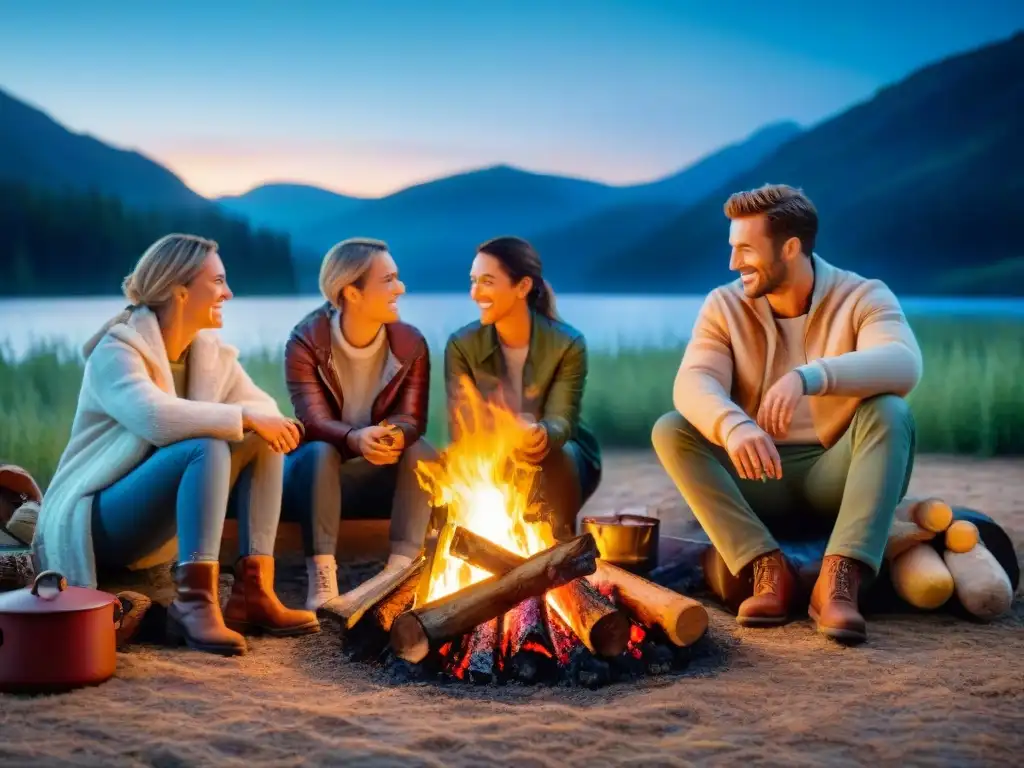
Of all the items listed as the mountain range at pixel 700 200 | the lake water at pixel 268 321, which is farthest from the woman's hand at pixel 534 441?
the mountain range at pixel 700 200

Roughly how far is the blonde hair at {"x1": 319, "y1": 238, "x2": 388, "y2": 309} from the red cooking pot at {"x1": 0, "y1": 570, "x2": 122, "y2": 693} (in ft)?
5.55

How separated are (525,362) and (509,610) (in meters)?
1.49

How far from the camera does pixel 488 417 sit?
4656 millimetres

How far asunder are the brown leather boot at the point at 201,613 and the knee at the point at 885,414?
212cm

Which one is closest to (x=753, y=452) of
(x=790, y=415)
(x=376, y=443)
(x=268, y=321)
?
(x=790, y=415)

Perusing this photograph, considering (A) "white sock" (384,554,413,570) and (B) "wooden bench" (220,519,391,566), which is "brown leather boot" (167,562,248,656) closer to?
(A) "white sock" (384,554,413,570)

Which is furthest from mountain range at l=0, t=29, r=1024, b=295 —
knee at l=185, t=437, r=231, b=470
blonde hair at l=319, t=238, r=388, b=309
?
knee at l=185, t=437, r=231, b=470

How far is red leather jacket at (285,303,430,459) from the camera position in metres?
4.42

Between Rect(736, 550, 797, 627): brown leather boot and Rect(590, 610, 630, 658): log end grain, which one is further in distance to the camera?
Rect(736, 550, 797, 627): brown leather boot

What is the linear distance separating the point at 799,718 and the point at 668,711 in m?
0.32

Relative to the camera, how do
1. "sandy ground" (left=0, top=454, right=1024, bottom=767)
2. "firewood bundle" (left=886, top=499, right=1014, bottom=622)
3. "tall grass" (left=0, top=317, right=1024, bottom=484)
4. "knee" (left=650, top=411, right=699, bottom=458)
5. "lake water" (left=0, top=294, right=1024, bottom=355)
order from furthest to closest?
"lake water" (left=0, top=294, right=1024, bottom=355), "tall grass" (left=0, top=317, right=1024, bottom=484), "knee" (left=650, top=411, right=699, bottom=458), "firewood bundle" (left=886, top=499, right=1014, bottom=622), "sandy ground" (left=0, top=454, right=1024, bottom=767)

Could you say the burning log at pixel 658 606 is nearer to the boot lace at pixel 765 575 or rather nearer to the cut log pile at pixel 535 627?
the cut log pile at pixel 535 627

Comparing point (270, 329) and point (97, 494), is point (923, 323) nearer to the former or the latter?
point (270, 329)

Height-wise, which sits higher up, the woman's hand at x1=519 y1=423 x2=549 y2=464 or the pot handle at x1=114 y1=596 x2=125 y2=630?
the woman's hand at x1=519 y1=423 x2=549 y2=464
